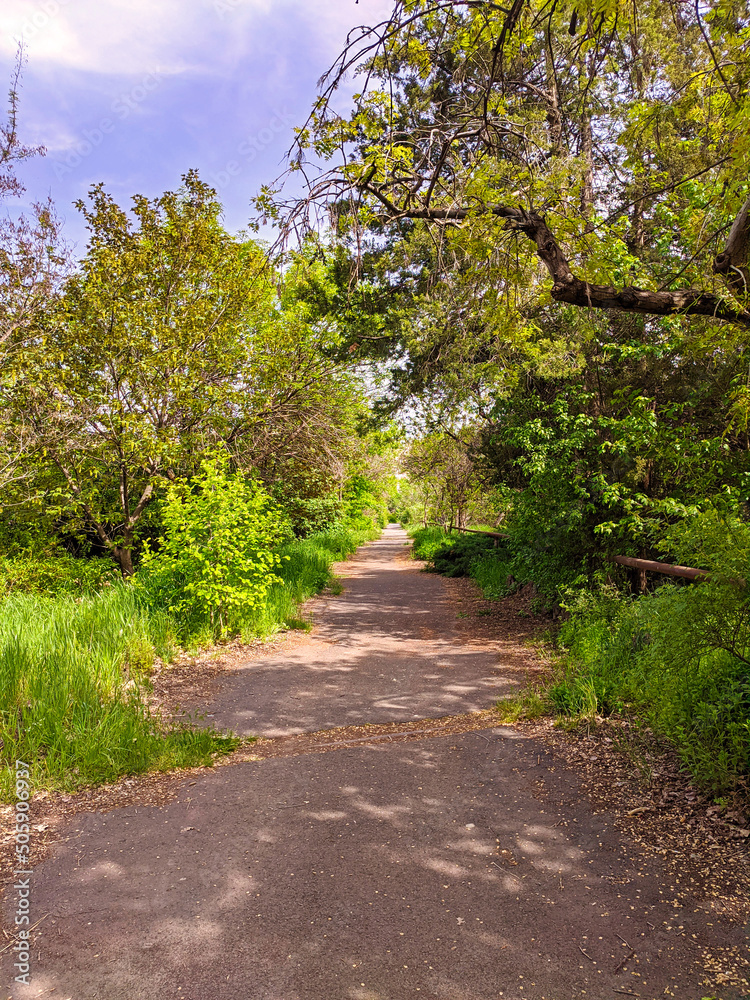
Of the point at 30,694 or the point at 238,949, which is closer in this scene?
the point at 238,949

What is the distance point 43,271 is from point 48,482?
3.19 m

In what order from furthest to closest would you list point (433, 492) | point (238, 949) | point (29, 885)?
point (433, 492)
point (29, 885)
point (238, 949)

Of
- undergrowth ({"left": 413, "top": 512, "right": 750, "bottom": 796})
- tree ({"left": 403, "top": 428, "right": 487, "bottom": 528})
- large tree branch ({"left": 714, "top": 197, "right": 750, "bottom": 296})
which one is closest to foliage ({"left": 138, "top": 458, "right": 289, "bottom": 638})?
undergrowth ({"left": 413, "top": 512, "right": 750, "bottom": 796})

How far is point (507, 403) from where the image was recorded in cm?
870

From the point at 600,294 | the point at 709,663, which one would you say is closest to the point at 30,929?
the point at 709,663

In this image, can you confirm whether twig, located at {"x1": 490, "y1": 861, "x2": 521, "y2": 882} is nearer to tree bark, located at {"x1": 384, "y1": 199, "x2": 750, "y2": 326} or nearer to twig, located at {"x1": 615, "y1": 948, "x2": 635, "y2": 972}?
twig, located at {"x1": 615, "y1": 948, "x2": 635, "y2": 972}

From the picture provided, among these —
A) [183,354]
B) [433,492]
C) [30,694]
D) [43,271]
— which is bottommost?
[30,694]

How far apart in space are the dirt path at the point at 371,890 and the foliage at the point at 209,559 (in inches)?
115

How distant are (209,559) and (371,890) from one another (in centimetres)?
496

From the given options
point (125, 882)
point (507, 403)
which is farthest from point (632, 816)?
point (507, 403)

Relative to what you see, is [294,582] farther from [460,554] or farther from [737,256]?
[737,256]

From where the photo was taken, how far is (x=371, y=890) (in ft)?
9.17

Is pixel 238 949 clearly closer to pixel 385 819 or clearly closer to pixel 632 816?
pixel 385 819

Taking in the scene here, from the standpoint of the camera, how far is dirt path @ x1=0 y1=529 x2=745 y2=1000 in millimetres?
2275
